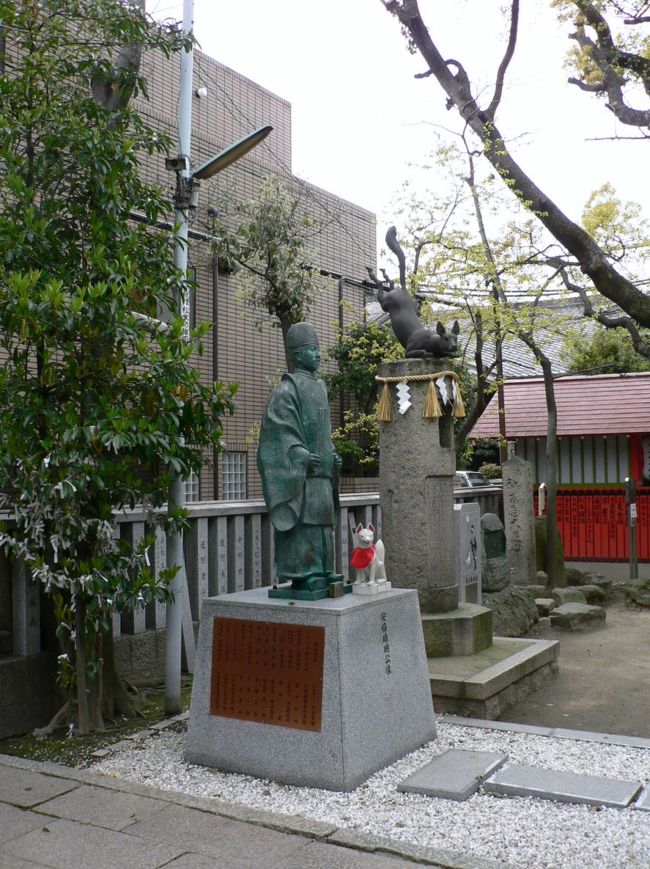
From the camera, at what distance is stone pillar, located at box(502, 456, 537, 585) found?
44.5ft

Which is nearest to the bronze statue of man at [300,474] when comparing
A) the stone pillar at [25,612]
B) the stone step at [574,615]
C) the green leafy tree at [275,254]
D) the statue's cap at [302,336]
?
the statue's cap at [302,336]

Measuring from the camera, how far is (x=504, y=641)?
8.52 metres

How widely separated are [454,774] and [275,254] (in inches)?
366

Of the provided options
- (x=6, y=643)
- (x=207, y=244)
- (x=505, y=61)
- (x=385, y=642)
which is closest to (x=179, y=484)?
(x=6, y=643)

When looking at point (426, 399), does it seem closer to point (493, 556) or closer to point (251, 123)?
point (493, 556)

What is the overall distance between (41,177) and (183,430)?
2214 millimetres

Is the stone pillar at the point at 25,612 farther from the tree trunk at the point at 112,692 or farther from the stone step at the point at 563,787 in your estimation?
the stone step at the point at 563,787

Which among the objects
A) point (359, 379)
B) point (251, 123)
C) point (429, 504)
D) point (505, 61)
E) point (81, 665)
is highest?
point (251, 123)

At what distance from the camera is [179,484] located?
22.3 ft

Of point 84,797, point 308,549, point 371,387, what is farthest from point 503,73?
point 84,797

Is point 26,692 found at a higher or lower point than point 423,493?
lower

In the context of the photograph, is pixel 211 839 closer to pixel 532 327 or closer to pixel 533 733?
pixel 533 733

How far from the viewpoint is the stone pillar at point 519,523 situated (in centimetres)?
1355

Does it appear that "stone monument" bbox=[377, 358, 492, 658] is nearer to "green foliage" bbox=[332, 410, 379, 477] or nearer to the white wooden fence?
the white wooden fence
